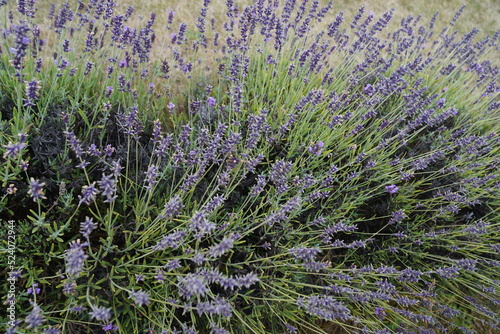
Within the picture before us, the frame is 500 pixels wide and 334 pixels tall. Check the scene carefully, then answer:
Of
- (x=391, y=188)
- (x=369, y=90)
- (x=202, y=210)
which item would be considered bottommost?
(x=202, y=210)

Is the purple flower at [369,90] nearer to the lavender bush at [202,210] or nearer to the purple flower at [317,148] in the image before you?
the lavender bush at [202,210]

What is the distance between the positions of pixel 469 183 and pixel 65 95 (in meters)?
3.08

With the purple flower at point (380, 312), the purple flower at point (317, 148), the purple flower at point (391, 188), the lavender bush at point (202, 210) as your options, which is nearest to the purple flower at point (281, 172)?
the lavender bush at point (202, 210)

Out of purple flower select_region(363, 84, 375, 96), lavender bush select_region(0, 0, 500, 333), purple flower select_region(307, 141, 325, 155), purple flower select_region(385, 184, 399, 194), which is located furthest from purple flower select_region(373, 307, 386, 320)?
purple flower select_region(363, 84, 375, 96)

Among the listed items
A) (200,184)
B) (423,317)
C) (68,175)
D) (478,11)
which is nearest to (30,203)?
(68,175)

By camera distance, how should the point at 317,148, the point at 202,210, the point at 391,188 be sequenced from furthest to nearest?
the point at 391,188, the point at 317,148, the point at 202,210

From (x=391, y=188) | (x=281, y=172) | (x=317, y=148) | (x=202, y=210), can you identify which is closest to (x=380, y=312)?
(x=391, y=188)

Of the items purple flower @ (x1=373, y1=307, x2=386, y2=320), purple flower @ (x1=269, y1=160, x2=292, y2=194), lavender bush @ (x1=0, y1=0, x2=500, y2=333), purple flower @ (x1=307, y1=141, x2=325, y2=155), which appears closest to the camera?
lavender bush @ (x1=0, y1=0, x2=500, y2=333)

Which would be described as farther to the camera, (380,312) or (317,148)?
(380,312)

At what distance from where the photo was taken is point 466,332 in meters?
2.58

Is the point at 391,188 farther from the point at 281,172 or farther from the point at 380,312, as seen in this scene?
the point at 281,172

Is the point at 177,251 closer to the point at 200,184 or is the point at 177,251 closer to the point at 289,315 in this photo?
the point at 200,184

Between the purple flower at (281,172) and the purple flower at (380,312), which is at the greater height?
the purple flower at (281,172)

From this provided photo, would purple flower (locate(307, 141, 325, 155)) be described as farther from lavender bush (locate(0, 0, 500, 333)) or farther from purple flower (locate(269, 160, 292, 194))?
purple flower (locate(269, 160, 292, 194))
